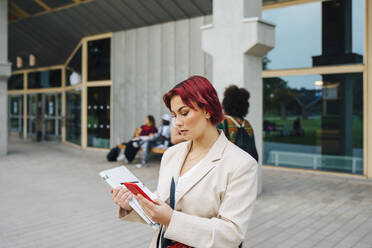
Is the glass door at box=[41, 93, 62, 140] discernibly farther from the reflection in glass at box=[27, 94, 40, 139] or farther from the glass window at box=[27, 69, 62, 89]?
the reflection in glass at box=[27, 94, 40, 139]

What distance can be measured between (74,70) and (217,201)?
15.1 m

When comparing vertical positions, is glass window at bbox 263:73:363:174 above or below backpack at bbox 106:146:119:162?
above

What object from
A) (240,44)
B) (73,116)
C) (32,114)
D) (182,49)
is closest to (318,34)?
(240,44)

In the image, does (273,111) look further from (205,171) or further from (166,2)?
(205,171)

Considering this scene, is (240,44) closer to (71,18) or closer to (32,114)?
(71,18)

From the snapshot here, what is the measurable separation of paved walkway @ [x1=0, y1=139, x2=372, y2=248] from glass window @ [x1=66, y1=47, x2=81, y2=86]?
647cm

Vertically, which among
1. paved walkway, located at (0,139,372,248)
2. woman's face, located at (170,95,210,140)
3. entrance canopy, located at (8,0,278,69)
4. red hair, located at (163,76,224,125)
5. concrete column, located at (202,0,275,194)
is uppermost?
entrance canopy, located at (8,0,278,69)

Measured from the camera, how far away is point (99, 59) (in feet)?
45.4

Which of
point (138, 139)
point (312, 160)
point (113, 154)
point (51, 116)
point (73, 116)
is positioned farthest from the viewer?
point (51, 116)

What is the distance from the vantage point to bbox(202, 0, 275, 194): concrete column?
6.47m

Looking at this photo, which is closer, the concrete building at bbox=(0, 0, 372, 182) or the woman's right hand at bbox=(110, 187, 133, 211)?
the woman's right hand at bbox=(110, 187, 133, 211)

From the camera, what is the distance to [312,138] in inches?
366

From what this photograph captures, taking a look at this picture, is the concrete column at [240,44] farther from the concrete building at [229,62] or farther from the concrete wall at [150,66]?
the concrete wall at [150,66]

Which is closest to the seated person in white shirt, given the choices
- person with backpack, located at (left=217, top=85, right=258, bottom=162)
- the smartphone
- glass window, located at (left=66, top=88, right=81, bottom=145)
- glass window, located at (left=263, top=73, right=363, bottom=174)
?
glass window, located at (left=263, top=73, right=363, bottom=174)
